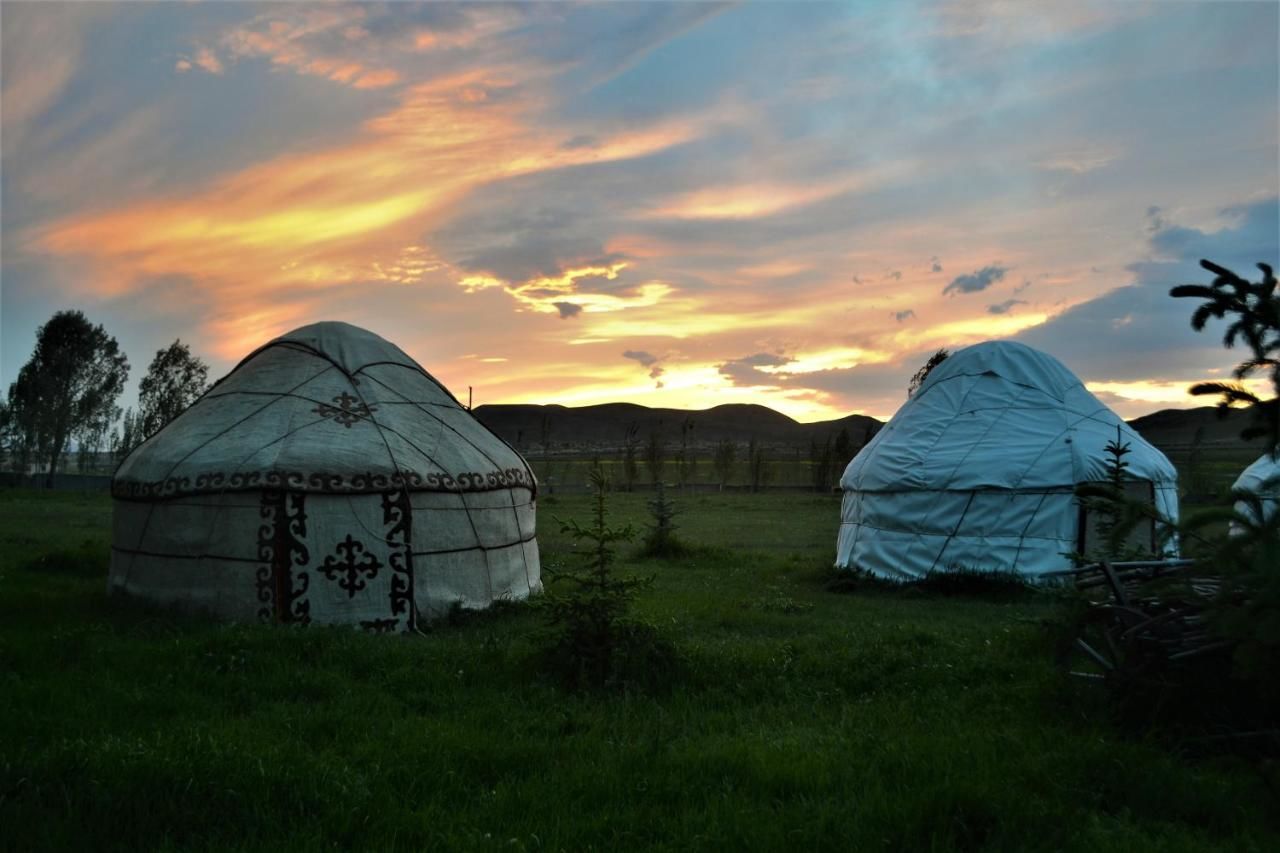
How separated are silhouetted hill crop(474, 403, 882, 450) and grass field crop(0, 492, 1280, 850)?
103991 millimetres

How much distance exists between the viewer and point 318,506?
8.97 m

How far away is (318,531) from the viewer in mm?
8961

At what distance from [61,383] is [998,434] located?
49.3 m

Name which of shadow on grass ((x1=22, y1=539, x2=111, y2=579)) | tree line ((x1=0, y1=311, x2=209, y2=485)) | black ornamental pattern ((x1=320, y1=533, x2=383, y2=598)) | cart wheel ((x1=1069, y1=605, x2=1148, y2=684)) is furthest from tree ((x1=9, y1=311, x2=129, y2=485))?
cart wheel ((x1=1069, y1=605, x2=1148, y2=684))

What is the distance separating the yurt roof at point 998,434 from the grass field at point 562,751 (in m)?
5.68

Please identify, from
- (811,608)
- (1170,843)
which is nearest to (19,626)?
(811,608)

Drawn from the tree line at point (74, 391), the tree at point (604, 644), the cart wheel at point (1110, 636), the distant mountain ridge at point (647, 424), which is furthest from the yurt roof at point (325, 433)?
the distant mountain ridge at point (647, 424)

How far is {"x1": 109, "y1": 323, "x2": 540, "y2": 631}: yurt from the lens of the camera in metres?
8.90

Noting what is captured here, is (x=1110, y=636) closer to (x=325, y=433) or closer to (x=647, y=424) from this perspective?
(x=325, y=433)

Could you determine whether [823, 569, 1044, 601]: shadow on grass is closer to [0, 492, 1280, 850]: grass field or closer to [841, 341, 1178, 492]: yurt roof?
[841, 341, 1178, 492]: yurt roof

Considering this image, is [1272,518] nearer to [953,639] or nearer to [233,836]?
[953,639]

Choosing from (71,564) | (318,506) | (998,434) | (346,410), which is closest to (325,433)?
(346,410)

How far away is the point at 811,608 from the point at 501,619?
145 inches

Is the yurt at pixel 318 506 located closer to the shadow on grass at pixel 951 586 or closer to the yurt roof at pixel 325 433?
the yurt roof at pixel 325 433
